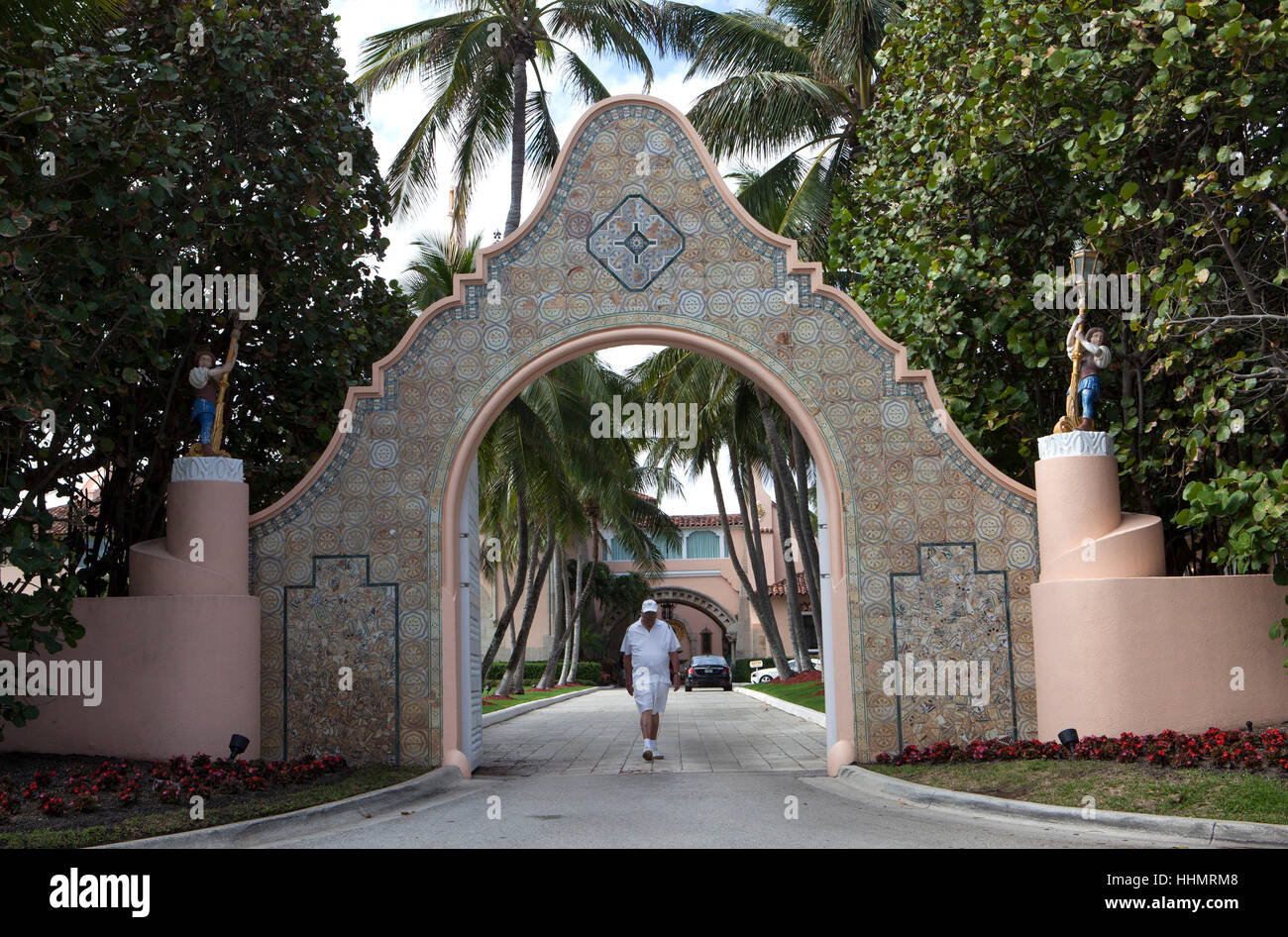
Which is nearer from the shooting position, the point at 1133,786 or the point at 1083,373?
the point at 1133,786

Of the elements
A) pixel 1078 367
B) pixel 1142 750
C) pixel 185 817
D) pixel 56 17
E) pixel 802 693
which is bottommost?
pixel 802 693

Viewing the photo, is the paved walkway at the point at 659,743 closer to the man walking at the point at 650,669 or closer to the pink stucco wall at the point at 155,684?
the man walking at the point at 650,669

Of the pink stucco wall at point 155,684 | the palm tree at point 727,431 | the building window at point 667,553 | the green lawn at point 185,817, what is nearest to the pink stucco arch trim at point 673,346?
the green lawn at point 185,817

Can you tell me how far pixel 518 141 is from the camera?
60.1 ft

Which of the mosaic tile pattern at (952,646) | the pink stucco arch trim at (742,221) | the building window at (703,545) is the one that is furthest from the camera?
the building window at (703,545)

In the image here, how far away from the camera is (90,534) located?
11203 millimetres

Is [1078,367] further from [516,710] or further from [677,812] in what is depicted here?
[516,710]

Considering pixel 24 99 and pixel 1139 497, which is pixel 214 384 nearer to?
pixel 24 99

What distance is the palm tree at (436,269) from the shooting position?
19.9 meters

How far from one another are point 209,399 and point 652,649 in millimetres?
5156

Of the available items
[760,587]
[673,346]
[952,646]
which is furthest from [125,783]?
[760,587]

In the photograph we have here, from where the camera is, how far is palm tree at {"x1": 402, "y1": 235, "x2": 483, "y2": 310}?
782 inches

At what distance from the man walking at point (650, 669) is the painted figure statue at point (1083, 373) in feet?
15.0

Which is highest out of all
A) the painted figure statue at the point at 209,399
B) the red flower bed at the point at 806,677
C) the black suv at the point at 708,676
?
the painted figure statue at the point at 209,399
